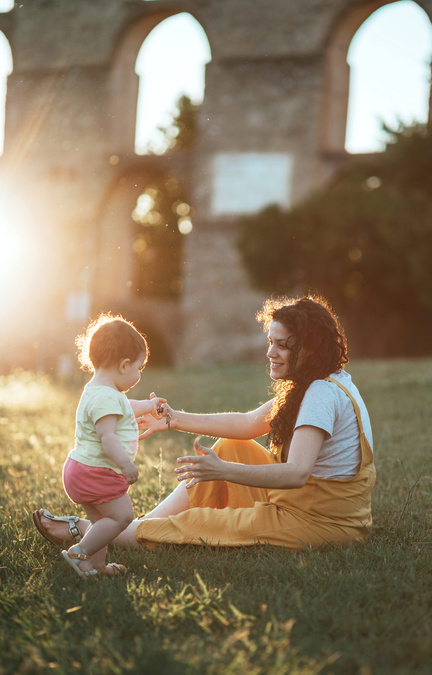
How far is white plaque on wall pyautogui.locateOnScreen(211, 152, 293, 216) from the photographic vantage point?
20.8 meters

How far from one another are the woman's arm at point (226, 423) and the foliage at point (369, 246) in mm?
12909

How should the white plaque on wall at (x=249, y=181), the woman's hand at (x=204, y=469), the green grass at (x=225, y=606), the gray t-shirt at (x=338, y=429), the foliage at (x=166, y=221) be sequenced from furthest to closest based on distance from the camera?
the foliage at (x=166, y=221)
the white plaque on wall at (x=249, y=181)
the gray t-shirt at (x=338, y=429)
the woman's hand at (x=204, y=469)
the green grass at (x=225, y=606)

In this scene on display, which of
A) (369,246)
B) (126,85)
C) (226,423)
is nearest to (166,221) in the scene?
(126,85)

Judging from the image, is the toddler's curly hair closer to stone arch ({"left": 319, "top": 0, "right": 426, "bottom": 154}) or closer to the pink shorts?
Answer: the pink shorts

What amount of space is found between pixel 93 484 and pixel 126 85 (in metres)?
21.7

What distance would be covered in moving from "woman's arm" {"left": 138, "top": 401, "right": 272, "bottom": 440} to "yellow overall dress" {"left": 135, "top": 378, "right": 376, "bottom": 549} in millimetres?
394

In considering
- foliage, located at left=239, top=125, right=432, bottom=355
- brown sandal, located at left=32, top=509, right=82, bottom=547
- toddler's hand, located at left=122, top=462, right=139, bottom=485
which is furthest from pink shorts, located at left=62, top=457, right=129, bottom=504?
foliage, located at left=239, top=125, right=432, bottom=355

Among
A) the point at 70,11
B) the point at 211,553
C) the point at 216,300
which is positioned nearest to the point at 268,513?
the point at 211,553

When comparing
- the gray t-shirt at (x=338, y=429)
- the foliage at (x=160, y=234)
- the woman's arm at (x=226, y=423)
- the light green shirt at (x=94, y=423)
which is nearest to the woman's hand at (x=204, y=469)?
the light green shirt at (x=94, y=423)

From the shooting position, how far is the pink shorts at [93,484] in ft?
9.25

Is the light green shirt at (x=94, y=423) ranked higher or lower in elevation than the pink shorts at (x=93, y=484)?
higher

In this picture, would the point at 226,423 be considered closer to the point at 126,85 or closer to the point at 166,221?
the point at 126,85

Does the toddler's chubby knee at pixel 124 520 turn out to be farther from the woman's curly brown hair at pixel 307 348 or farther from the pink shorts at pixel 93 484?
the woman's curly brown hair at pixel 307 348

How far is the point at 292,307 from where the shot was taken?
10.3ft
